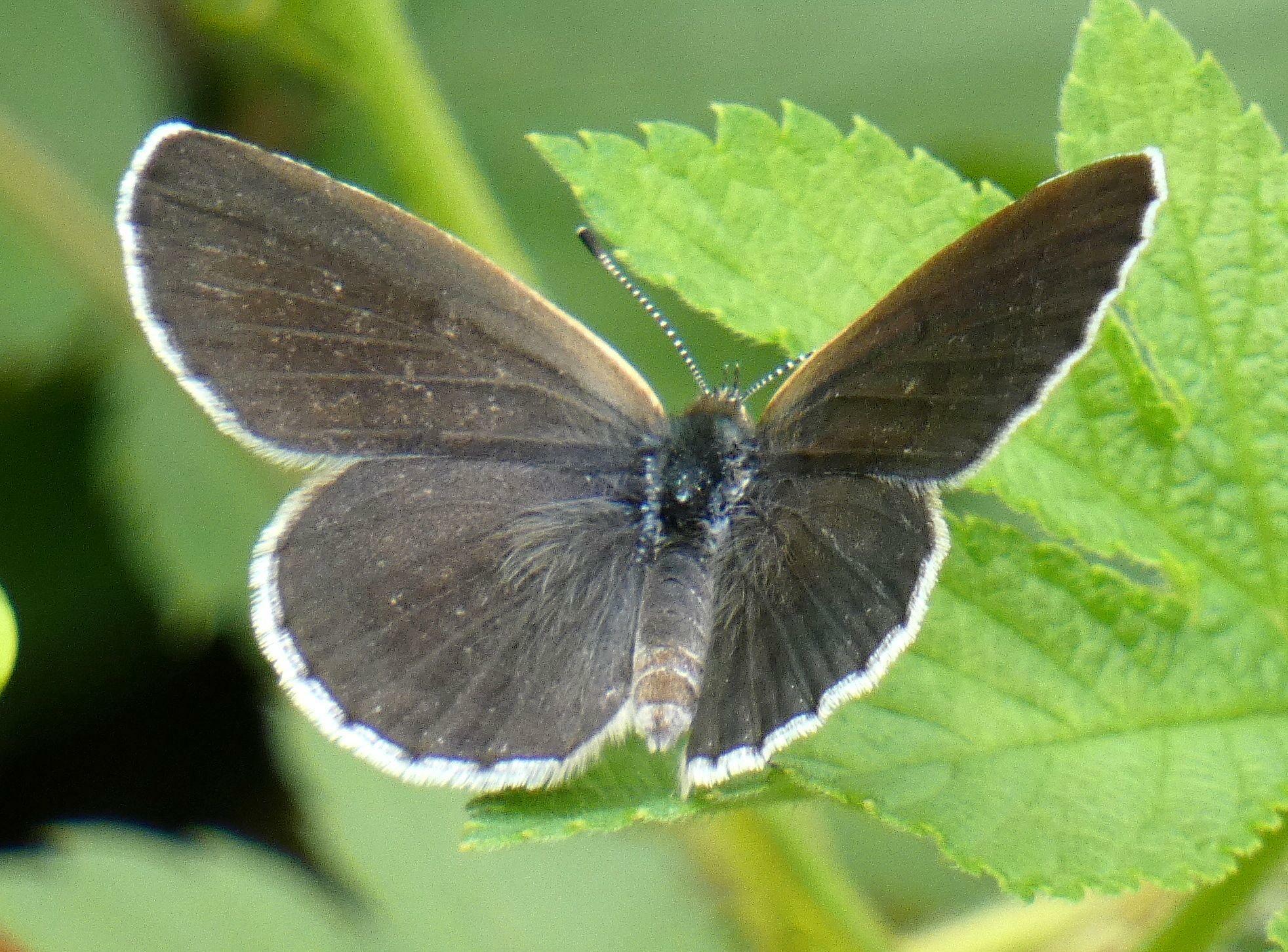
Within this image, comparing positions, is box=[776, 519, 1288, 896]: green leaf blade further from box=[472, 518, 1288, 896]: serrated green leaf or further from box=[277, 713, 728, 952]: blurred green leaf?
box=[277, 713, 728, 952]: blurred green leaf

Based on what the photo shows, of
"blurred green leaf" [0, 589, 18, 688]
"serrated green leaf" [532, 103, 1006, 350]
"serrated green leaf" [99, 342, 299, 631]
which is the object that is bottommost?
"serrated green leaf" [99, 342, 299, 631]

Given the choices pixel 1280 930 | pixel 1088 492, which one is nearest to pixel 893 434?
pixel 1088 492

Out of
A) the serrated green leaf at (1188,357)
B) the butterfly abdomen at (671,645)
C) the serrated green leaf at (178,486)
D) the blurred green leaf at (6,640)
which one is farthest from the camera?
the serrated green leaf at (178,486)

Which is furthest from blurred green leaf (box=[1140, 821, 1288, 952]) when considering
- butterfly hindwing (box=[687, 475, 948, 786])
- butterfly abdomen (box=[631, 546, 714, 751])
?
butterfly abdomen (box=[631, 546, 714, 751])

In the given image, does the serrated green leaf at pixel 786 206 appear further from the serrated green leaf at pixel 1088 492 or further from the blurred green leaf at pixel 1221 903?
the blurred green leaf at pixel 1221 903

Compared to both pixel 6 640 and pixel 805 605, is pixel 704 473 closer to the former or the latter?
pixel 805 605

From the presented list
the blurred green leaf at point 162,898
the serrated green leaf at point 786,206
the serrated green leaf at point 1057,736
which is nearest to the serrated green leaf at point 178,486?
the blurred green leaf at point 162,898

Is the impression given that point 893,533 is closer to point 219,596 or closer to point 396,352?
point 396,352
